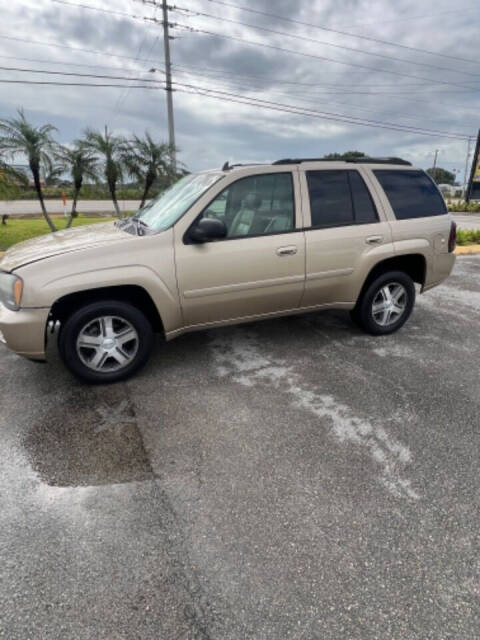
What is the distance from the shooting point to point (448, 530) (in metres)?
2.04

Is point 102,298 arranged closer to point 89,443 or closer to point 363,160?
point 89,443

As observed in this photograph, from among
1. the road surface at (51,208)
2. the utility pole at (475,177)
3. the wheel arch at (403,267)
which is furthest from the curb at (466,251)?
the utility pole at (475,177)

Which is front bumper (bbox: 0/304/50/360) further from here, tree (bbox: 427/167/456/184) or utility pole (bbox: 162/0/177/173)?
tree (bbox: 427/167/456/184)

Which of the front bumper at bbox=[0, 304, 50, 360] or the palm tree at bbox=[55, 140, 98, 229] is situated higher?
the palm tree at bbox=[55, 140, 98, 229]

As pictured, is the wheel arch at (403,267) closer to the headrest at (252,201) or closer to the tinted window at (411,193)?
the tinted window at (411,193)

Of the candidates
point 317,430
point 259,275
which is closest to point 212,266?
point 259,275

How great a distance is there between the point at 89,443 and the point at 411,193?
4.01 metres

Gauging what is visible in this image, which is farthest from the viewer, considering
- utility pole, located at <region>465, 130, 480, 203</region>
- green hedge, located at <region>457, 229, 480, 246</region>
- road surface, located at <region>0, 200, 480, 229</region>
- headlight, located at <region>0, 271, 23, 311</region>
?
utility pole, located at <region>465, 130, 480, 203</region>

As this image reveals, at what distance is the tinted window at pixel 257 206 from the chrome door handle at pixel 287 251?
0.17 metres

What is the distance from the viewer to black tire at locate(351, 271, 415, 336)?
4.33 m

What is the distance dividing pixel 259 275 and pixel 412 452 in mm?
1893

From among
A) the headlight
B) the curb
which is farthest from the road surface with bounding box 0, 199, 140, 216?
the headlight

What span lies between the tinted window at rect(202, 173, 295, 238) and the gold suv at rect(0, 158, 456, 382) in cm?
1

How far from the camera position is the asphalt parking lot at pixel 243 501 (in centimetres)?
165
